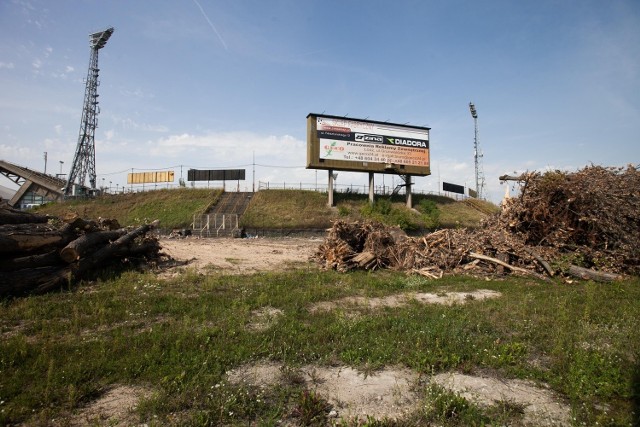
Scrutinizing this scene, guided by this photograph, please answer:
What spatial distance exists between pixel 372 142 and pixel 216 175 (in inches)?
900

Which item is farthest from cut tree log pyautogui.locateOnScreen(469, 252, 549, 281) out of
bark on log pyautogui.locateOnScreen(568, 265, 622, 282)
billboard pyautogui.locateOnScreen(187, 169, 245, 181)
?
billboard pyautogui.locateOnScreen(187, 169, 245, 181)

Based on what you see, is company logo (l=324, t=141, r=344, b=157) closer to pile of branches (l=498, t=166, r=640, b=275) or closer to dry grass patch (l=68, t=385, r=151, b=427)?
pile of branches (l=498, t=166, r=640, b=275)

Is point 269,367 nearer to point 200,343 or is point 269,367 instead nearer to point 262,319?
point 200,343

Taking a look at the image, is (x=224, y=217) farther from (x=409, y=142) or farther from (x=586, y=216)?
(x=586, y=216)

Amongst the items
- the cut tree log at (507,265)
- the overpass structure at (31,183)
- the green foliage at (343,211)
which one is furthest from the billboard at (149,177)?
the cut tree log at (507,265)

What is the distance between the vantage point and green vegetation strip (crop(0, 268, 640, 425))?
3.65 metres

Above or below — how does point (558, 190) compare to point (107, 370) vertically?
above

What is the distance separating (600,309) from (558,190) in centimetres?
753

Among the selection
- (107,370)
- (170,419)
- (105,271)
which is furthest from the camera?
(105,271)

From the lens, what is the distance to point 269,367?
15.4ft

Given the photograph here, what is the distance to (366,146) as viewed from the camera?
37094 mm

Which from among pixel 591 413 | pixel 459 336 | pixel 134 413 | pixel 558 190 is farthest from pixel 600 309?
pixel 134 413

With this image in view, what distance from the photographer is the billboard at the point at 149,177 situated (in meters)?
51.6

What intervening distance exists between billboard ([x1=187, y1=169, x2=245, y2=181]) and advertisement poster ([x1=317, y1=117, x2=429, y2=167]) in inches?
678
